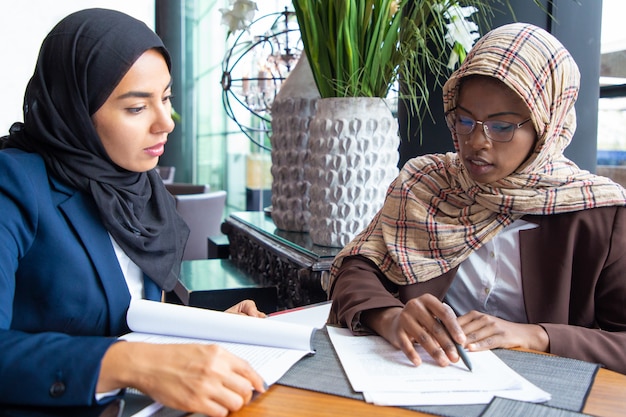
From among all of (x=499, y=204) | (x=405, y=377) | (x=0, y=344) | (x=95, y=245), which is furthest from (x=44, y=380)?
(x=499, y=204)

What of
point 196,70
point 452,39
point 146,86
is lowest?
point 146,86

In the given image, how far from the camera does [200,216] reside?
14.2ft

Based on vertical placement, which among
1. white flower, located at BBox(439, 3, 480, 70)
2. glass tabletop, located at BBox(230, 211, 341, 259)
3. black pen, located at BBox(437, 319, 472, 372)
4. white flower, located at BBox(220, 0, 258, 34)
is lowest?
glass tabletop, located at BBox(230, 211, 341, 259)

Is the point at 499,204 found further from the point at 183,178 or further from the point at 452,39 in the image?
the point at 183,178

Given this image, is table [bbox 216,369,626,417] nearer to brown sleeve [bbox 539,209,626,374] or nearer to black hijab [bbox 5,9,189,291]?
brown sleeve [bbox 539,209,626,374]

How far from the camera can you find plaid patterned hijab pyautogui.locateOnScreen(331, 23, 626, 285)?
137 centimetres

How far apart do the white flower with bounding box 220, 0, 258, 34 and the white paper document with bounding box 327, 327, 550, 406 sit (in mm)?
1678

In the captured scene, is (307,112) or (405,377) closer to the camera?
(405,377)

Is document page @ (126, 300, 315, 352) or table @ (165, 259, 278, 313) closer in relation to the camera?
document page @ (126, 300, 315, 352)

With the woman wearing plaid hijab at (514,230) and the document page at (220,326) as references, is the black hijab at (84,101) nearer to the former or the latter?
the document page at (220,326)

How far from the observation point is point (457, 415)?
2.63 ft

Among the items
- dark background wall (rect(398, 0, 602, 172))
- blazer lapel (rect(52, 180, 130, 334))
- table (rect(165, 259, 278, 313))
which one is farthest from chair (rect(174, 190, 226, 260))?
blazer lapel (rect(52, 180, 130, 334))

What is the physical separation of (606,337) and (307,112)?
1.45m

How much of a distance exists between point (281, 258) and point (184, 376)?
4.73 feet
